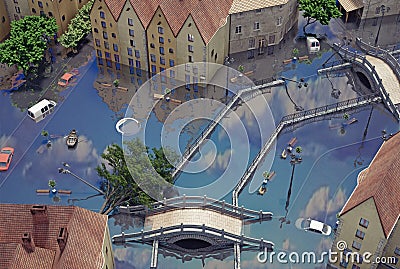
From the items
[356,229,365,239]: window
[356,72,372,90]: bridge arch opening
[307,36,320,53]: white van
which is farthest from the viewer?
[307,36,320,53]: white van

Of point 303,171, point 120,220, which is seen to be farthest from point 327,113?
point 120,220

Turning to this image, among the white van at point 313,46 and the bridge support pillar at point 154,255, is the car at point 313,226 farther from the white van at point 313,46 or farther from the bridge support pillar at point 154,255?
the white van at point 313,46

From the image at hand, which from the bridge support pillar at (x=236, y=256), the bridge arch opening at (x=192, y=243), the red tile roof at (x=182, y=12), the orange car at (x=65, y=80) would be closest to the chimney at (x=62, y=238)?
the bridge arch opening at (x=192, y=243)

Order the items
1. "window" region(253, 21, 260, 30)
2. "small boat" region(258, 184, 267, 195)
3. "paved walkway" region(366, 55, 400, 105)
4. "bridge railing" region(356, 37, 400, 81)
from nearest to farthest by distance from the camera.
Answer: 1. "small boat" region(258, 184, 267, 195)
2. "paved walkway" region(366, 55, 400, 105)
3. "bridge railing" region(356, 37, 400, 81)
4. "window" region(253, 21, 260, 30)

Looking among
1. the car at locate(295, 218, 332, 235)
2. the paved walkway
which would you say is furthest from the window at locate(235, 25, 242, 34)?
the car at locate(295, 218, 332, 235)

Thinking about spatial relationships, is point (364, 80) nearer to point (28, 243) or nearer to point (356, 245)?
point (356, 245)

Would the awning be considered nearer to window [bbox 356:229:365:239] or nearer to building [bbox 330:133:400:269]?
building [bbox 330:133:400:269]

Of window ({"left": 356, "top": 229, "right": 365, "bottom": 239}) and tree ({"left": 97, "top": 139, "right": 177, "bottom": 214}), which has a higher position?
tree ({"left": 97, "top": 139, "right": 177, "bottom": 214})
